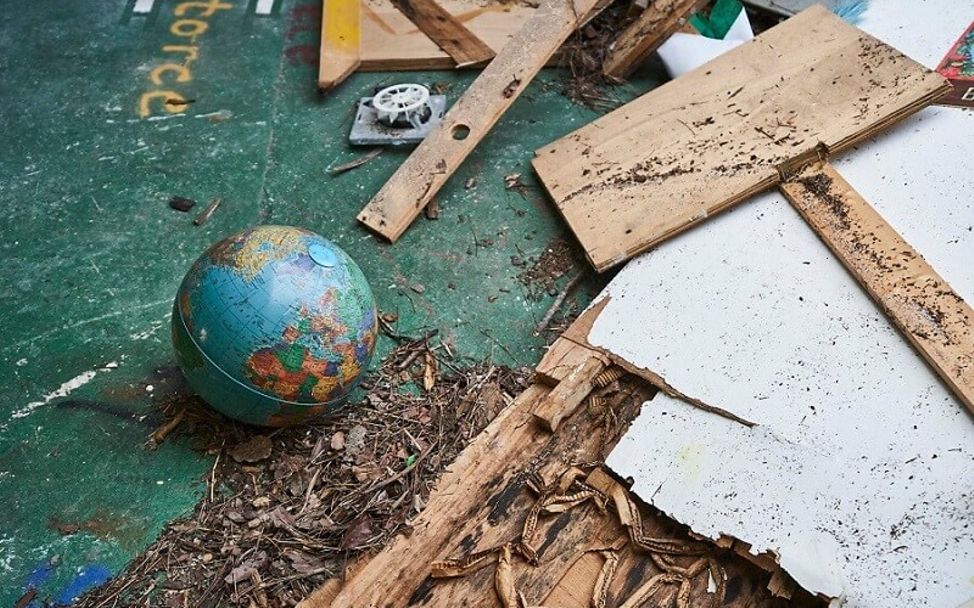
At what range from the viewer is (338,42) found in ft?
17.2

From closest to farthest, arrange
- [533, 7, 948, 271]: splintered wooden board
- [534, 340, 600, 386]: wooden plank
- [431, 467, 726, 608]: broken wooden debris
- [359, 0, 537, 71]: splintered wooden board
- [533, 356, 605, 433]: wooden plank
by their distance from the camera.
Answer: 1. [431, 467, 726, 608]: broken wooden debris
2. [533, 356, 605, 433]: wooden plank
3. [534, 340, 600, 386]: wooden plank
4. [533, 7, 948, 271]: splintered wooden board
5. [359, 0, 537, 71]: splintered wooden board

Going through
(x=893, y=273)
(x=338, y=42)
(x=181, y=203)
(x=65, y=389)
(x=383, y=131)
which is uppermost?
(x=893, y=273)

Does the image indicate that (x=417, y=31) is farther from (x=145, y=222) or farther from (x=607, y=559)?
(x=607, y=559)

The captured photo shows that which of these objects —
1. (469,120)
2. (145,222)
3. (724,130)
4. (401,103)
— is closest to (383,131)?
(401,103)

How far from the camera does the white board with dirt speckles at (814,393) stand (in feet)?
8.66

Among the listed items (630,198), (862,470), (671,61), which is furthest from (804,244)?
(671,61)

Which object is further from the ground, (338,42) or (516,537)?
(338,42)

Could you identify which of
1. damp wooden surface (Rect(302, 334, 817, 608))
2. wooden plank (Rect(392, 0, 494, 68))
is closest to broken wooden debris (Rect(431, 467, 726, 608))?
damp wooden surface (Rect(302, 334, 817, 608))

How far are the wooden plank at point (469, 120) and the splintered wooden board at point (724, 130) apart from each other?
391 millimetres

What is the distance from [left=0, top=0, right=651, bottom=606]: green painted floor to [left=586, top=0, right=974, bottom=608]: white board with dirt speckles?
694 millimetres

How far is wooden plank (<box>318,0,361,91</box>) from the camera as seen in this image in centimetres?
502

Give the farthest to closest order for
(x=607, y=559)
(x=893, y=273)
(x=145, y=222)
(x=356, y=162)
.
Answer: (x=356, y=162) < (x=145, y=222) < (x=893, y=273) < (x=607, y=559)

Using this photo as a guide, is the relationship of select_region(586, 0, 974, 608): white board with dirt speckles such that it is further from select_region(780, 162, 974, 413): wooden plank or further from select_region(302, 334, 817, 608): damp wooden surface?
select_region(302, 334, 817, 608): damp wooden surface

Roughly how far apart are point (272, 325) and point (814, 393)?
2.01m
